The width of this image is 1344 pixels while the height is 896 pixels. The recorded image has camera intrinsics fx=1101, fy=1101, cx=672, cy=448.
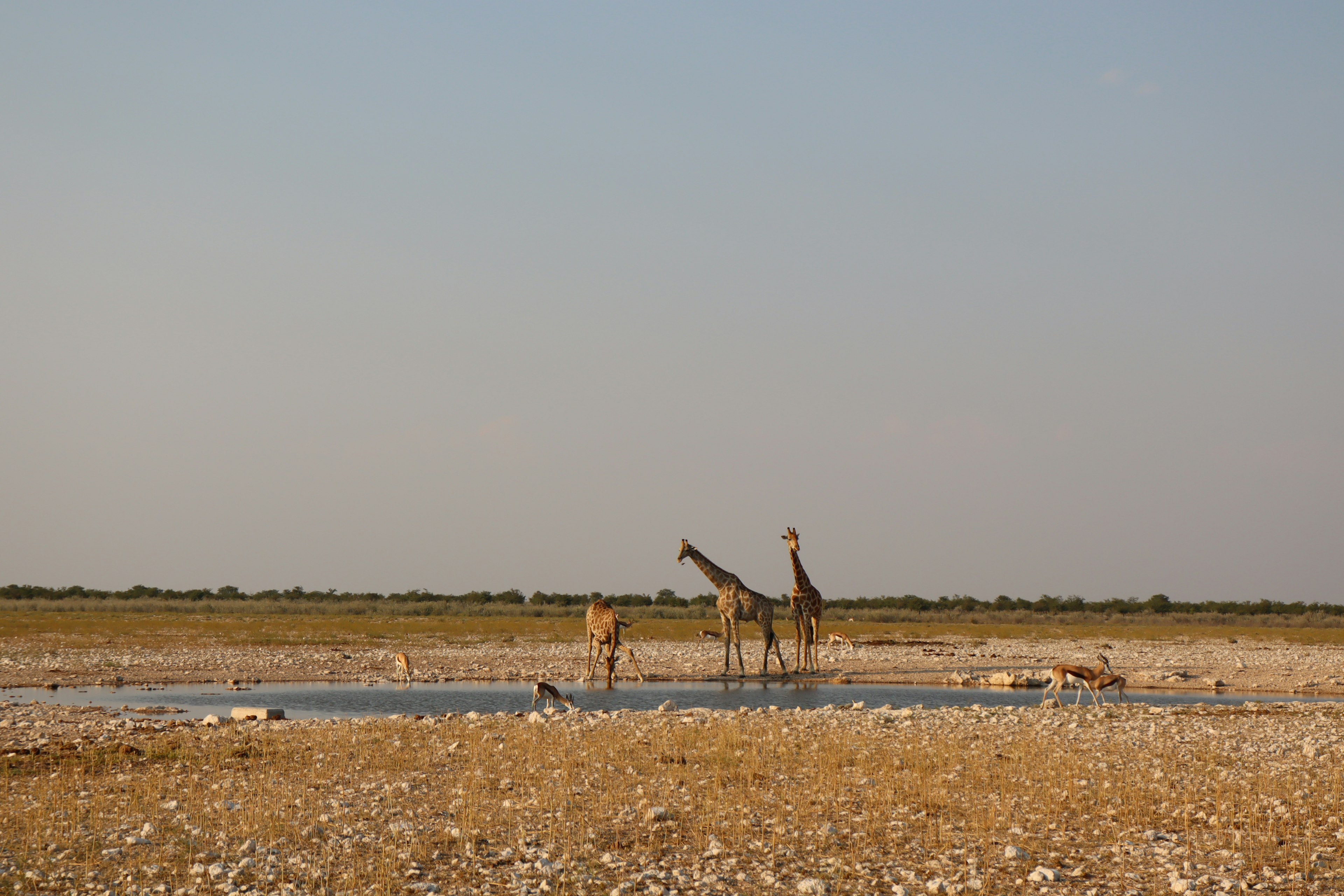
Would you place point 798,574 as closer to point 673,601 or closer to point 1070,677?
point 1070,677

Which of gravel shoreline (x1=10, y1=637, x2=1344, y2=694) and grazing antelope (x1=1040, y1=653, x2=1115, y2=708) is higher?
grazing antelope (x1=1040, y1=653, x2=1115, y2=708)

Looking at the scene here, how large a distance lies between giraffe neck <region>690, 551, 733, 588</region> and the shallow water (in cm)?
326

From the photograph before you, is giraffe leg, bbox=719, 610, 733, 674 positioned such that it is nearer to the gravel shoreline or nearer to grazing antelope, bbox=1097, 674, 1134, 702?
the gravel shoreline

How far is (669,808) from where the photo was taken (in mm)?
12766

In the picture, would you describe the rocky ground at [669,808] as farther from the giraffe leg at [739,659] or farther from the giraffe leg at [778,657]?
the giraffe leg at [739,659]

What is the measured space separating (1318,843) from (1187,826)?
1.22m

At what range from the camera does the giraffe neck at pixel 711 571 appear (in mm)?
33281

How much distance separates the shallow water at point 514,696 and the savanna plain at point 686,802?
7.24 feet

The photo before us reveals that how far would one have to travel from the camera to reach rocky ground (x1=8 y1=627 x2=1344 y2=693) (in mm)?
31328

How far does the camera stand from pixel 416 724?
63.7ft

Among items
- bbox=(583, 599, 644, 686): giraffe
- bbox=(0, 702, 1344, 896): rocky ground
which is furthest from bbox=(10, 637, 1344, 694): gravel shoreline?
bbox=(0, 702, 1344, 896): rocky ground

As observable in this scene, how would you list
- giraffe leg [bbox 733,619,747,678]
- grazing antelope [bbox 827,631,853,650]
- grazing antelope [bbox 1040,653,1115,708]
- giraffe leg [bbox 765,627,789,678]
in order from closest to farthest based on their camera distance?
grazing antelope [bbox 1040,653,1115,708], giraffe leg [bbox 765,627,789,678], giraffe leg [bbox 733,619,747,678], grazing antelope [bbox 827,631,853,650]

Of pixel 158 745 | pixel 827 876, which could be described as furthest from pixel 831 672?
pixel 827 876

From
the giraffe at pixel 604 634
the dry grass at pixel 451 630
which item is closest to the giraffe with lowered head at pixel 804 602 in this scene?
the giraffe at pixel 604 634
